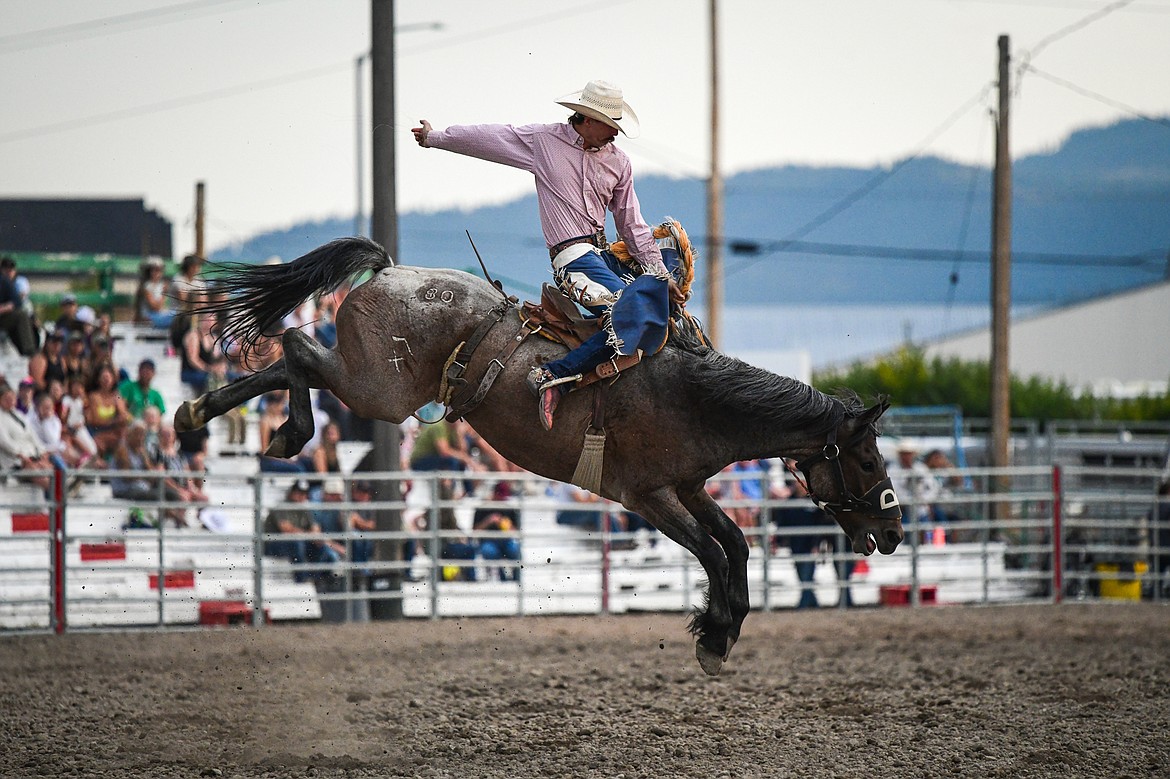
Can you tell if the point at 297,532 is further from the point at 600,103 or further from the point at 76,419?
the point at 600,103

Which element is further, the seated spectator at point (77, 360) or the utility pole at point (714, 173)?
the utility pole at point (714, 173)

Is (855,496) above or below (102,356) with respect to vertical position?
below

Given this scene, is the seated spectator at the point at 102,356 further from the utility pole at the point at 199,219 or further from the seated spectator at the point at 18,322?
the utility pole at the point at 199,219

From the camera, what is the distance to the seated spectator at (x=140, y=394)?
10.1 metres

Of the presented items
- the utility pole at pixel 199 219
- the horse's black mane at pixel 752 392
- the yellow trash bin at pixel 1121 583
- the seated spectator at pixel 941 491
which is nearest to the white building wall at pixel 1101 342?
the seated spectator at pixel 941 491

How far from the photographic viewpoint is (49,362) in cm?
991

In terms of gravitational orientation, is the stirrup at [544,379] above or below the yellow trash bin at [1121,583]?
above

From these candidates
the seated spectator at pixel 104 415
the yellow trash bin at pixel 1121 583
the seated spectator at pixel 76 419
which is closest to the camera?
the seated spectator at pixel 76 419

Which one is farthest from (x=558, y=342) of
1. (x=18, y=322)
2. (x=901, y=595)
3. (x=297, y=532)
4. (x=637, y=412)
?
(x=901, y=595)

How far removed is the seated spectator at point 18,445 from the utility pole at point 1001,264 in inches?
424

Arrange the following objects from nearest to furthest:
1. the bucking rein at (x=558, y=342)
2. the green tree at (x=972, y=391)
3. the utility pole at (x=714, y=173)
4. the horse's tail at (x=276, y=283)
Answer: the bucking rein at (x=558, y=342), the horse's tail at (x=276, y=283), the utility pole at (x=714, y=173), the green tree at (x=972, y=391)

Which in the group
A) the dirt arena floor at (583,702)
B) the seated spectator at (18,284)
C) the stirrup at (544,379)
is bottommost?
the dirt arena floor at (583,702)

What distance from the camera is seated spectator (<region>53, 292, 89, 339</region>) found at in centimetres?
1016

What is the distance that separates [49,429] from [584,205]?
636 centimetres
